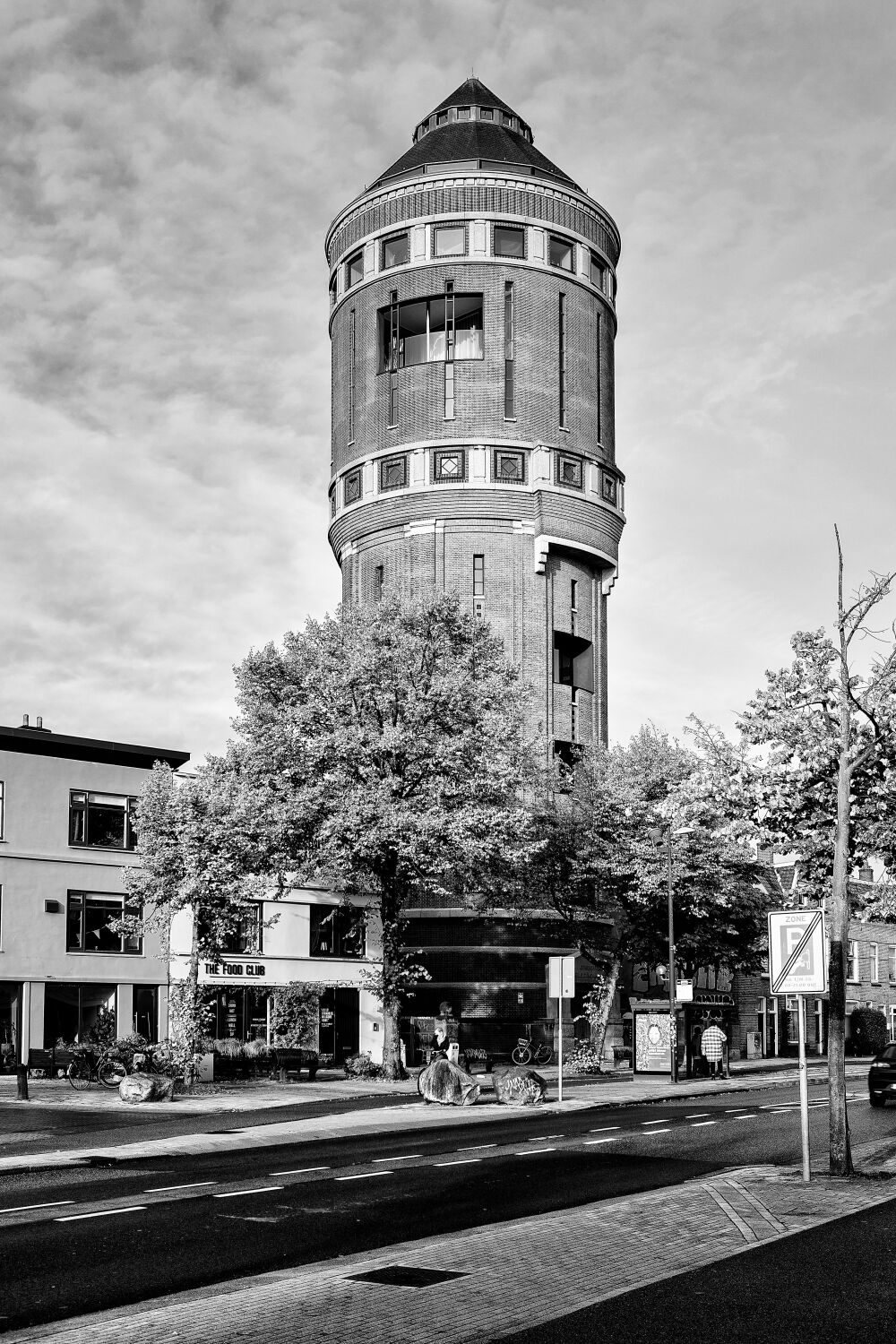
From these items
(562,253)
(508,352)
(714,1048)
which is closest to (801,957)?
(714,1048)

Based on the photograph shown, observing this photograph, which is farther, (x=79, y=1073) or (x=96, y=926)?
(x=96, y=926)

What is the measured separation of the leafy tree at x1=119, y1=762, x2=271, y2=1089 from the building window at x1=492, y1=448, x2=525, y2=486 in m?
26.2

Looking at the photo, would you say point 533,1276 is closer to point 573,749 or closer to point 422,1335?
point 422,1335

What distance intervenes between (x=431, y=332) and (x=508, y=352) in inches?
146

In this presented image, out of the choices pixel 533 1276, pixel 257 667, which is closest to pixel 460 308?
pixel 257 667

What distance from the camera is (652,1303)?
33.6 feet

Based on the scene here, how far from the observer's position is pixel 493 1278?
444 inches

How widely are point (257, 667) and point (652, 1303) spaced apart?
34.1m

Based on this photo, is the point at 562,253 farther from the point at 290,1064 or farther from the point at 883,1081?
the point at 883,1081

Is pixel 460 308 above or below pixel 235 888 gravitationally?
above

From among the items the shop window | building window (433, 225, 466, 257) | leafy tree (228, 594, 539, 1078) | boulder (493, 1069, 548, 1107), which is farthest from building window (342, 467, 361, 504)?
boulder (493, 1069, 548, 1107)

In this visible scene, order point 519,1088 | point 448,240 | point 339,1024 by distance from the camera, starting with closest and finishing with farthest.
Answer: point 519,1088, point 339,1024, point 448,240

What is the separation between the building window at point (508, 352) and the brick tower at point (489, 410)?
0.18 feet

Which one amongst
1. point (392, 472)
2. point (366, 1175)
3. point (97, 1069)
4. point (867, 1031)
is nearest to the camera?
point (366, 1175)
